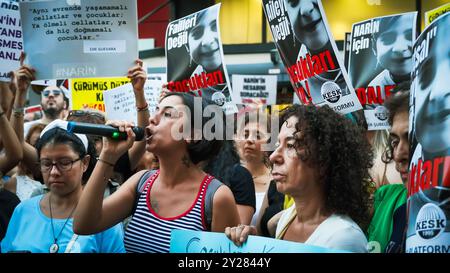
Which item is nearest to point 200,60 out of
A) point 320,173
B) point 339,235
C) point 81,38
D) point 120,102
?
point 120,102

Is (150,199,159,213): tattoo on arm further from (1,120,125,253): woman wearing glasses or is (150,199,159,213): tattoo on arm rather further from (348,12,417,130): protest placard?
(348,12,417,130): protest placard

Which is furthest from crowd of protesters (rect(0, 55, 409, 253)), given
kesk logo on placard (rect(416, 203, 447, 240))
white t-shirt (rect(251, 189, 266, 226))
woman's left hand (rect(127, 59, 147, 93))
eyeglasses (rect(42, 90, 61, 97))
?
eyeglasses (rect(42, 90, 61, 97))

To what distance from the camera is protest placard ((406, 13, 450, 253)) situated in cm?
232

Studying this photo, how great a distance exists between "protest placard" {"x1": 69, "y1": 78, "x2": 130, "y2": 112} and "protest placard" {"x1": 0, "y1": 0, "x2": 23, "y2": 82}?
4.46ft

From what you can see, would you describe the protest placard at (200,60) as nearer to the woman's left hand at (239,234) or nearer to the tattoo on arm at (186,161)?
the tattoo on arm at (186,161)

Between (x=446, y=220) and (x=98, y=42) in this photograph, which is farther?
(x=98, y=42)

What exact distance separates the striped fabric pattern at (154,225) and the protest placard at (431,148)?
3.69 feet

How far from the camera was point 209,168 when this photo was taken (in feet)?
15.4

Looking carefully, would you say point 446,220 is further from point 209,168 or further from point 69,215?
point 209,168

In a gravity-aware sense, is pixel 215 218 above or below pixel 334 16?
below

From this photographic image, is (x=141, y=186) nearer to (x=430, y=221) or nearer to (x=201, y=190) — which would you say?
(x=201, y=190)

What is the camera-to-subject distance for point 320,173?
3.01m

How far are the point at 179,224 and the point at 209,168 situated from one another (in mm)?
1399
